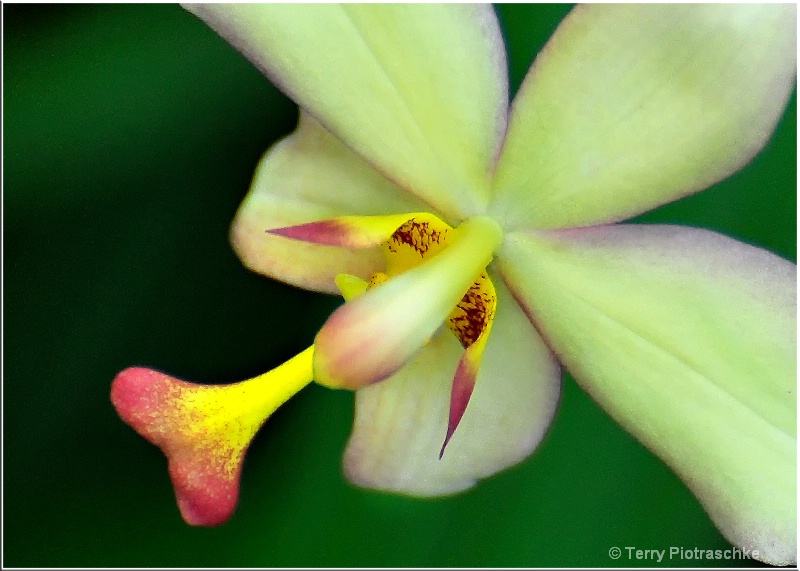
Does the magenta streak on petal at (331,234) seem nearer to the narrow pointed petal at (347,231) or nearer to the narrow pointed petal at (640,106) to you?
the narrow pointed petal at (347,231)

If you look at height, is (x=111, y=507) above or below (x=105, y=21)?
below

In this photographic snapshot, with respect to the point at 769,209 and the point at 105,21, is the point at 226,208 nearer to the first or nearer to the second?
the point at 105,21

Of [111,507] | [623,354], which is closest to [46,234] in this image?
[111,507]

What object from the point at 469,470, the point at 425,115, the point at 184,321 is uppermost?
the point at 425,115

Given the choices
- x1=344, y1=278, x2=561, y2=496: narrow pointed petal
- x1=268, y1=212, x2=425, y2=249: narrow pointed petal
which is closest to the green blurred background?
x1=344, y1=278, x2=561, y2=496: narrow pointed petal

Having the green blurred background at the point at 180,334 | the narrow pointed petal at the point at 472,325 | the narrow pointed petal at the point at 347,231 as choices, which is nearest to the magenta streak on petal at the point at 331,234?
the narrow pointed petal at the point at 347,231
